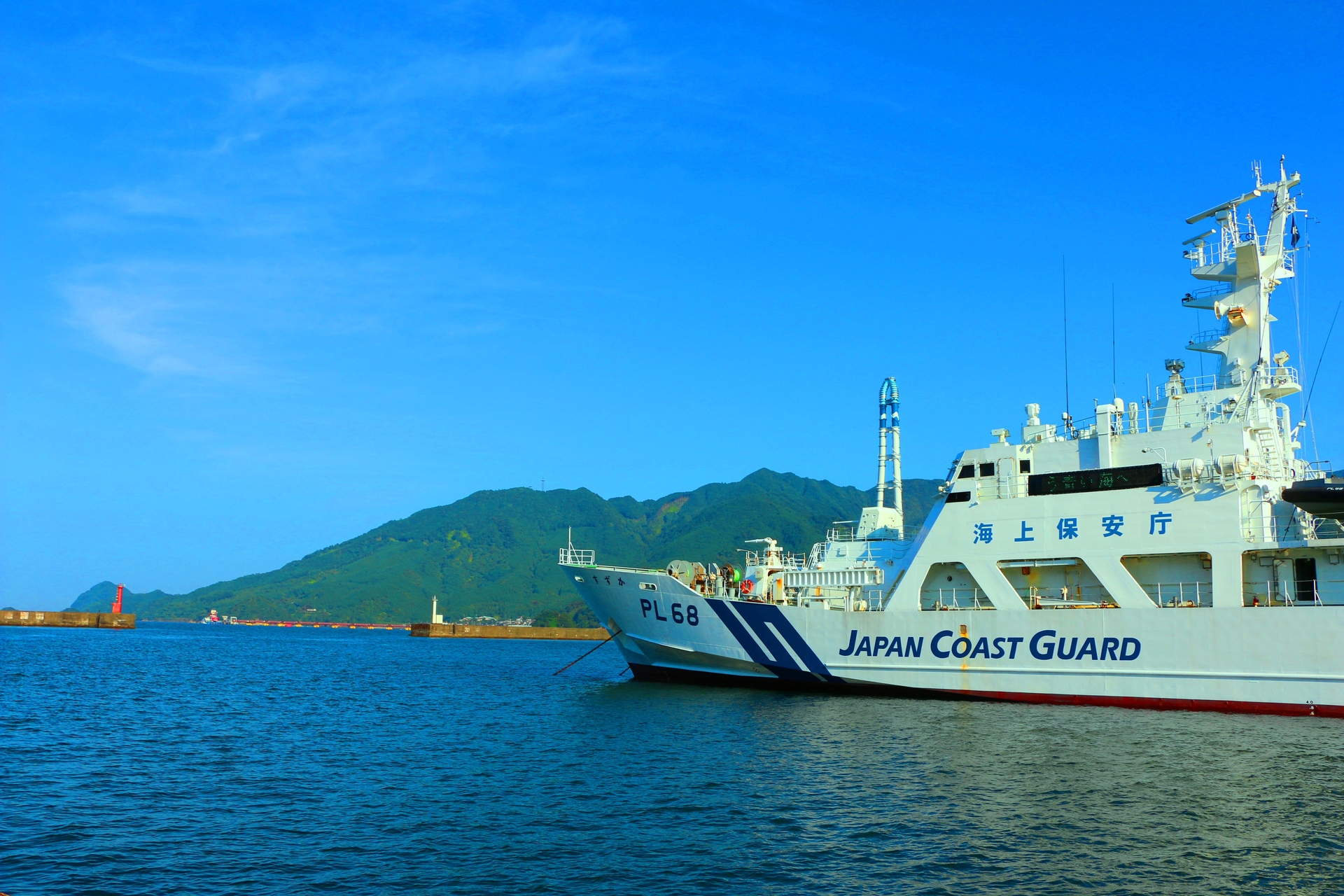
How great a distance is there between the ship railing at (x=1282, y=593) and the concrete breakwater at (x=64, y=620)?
359ft

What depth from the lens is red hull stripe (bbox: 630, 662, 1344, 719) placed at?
2080 centimetres

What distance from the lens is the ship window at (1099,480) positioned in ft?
76.1

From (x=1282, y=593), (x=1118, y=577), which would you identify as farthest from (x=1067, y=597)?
(x=1282, y=593)

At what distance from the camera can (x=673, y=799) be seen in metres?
14.6

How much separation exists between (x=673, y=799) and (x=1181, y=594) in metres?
15.2

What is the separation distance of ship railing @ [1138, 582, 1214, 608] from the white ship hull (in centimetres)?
97

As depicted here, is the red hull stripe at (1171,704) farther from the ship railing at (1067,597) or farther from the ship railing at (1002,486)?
the ship railing at (1002,486)

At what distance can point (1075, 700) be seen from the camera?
2303 centimetres

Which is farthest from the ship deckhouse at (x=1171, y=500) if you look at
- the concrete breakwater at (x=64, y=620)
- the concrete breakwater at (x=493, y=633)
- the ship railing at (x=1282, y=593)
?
the concrete breakwater at (x=64, y=620)

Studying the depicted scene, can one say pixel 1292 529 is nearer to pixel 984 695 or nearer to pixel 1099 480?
pixel 1099 480

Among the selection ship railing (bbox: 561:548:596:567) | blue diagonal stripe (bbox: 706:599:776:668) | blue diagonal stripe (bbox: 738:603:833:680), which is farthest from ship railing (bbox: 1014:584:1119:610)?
ship railing (bbox: 561:548:596:567)

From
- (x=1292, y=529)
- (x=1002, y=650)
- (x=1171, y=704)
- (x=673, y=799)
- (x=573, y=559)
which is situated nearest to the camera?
(x=673, y=799)

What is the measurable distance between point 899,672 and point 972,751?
24.0ft

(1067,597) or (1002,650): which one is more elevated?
(1067,597)
